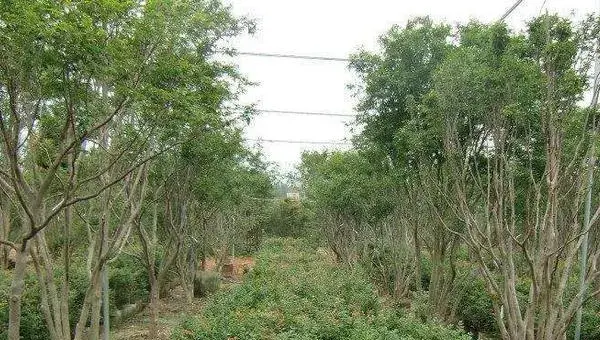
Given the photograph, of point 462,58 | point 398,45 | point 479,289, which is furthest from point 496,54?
point 479,289

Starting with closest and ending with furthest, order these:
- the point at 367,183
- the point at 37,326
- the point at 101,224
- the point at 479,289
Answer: the point at 101,224
the point at 37,326
the point at 479,289
the point at 367,183

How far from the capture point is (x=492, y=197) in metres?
9.21

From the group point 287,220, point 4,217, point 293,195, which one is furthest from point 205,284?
point 293,195

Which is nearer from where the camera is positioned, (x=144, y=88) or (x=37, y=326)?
(x=144, y=88)

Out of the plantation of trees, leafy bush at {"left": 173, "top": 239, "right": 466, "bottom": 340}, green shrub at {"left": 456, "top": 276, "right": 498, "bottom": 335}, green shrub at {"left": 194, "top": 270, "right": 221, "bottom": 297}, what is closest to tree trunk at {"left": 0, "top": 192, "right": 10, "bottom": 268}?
the plantation of trees

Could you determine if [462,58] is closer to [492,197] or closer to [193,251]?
[492,197]

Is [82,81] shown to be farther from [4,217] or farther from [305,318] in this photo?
[4,217]

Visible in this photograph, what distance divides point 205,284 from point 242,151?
7.22m

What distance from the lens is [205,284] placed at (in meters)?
16.9

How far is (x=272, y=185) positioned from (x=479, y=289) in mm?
13711

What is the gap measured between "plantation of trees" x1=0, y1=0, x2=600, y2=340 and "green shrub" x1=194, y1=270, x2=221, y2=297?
1098 millimetres

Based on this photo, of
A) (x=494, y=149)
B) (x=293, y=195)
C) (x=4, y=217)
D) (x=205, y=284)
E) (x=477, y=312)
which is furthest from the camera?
(x=293, y=195)

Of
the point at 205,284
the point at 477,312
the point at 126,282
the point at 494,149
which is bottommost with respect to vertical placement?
the point at 477,312

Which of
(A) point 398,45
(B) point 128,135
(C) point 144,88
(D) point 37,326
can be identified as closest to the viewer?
(C) point 144,88
